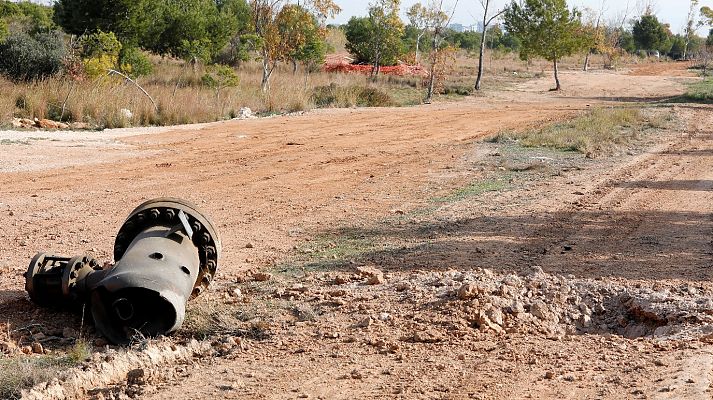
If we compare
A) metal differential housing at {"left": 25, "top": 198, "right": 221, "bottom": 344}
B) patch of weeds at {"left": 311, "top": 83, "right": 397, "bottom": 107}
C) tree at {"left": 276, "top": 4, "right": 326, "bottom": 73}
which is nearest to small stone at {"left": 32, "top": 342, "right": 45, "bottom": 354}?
metal differential housing at {"left": 25, "top": 198, "right": 221, "bottom": 344}

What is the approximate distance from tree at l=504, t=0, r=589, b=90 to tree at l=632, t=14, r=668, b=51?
40429 millimetres

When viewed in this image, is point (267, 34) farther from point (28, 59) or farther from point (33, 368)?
point (33, 368)

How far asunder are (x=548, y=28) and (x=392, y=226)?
1317 inches

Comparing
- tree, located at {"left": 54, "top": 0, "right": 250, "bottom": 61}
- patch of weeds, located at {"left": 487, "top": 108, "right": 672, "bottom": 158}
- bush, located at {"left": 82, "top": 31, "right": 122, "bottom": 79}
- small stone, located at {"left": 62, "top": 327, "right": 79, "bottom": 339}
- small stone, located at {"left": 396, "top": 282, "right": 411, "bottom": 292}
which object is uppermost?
tree, located at {"left": 54, "top": 0, "right": 250, "bottom": 61}

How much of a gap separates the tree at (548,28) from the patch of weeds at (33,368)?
3740cm

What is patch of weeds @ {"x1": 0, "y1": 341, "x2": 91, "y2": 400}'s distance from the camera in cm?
498

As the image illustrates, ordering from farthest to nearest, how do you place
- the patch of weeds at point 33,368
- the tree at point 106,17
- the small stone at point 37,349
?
the tree at point 106,17 → the small stone at point 37,349 → the patch of weeds at point 33,368

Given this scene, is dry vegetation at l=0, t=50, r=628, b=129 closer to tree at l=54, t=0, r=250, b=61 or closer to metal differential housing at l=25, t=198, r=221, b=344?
tree at l=54, t=0, r=250, b=61

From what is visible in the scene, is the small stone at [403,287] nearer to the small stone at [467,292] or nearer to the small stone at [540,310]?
the small stone at [467,292]

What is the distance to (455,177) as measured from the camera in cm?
1288

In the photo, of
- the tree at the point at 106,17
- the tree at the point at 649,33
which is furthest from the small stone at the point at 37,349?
the tree at the point at 649,33

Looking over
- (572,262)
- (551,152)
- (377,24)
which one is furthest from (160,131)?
(377,24)

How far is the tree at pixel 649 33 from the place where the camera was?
78.8 metres

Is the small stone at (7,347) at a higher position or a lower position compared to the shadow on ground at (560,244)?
lower
